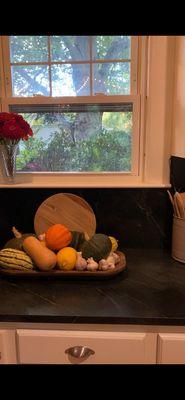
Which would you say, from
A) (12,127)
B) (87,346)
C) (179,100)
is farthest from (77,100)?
(87,346)

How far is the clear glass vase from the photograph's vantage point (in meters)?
1.43

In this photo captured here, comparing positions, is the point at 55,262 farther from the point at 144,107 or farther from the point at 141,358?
the point at 144,107

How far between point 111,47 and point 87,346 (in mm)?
1233

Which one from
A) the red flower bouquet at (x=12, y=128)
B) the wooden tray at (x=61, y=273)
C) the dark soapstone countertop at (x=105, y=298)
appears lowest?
the dark soapstone countertop at (x=105, y=298)

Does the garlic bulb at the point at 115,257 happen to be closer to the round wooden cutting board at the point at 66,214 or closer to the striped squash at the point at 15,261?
the round wooden cutting board at the point at 66,214

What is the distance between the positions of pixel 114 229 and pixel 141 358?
625mm

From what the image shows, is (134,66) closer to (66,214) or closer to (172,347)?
(66,214)

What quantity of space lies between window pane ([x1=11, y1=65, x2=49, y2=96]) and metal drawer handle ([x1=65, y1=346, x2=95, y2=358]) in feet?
3.61

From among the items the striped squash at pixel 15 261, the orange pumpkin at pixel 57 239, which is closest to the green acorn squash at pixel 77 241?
the orange pumpkin at pixel 57 239

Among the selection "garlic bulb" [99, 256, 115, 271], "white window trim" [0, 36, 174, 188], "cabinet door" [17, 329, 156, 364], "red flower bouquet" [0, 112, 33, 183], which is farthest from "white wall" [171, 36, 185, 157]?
"cabinet door" [17, 329, 156, 364]

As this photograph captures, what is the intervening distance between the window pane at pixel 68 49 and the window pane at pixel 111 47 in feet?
0.15

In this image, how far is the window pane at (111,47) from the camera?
144 cm

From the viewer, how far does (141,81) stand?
1.45 metres
